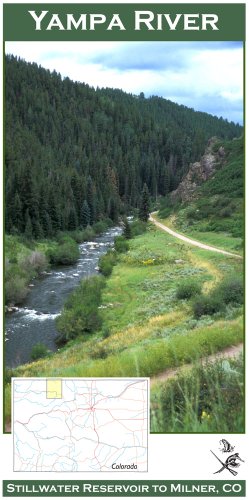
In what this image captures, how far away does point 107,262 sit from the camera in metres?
16.9

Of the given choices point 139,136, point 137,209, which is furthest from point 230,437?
point 139,136

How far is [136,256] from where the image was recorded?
14953 millimetres

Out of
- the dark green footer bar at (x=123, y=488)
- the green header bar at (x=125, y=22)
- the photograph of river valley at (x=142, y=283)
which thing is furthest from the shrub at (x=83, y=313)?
the green header bar at (x=125, y=22)

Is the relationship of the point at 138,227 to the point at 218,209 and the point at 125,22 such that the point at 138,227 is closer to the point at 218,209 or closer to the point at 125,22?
the point at 218,209

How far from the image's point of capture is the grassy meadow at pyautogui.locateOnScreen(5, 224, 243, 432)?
24.2 feet

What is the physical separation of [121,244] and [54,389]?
10044 millimetres

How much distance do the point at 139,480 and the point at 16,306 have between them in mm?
11040

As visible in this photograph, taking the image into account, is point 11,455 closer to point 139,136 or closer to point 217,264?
point 217,264

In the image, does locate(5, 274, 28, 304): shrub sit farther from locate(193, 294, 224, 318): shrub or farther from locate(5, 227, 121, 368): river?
locate(193, 294, 224, 318): shrub

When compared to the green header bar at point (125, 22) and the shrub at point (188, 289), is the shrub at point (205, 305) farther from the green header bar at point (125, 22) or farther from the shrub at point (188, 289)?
the green header bar at point (125, 22)

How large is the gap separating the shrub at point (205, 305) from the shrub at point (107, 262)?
5.44 meters

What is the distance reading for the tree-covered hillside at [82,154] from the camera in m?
18.1

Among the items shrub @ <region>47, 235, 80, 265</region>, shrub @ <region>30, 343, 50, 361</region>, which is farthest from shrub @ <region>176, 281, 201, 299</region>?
shrub @ <region>47, 235, 80, 265</region>

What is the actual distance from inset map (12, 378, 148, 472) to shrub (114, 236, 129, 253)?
9465mm
